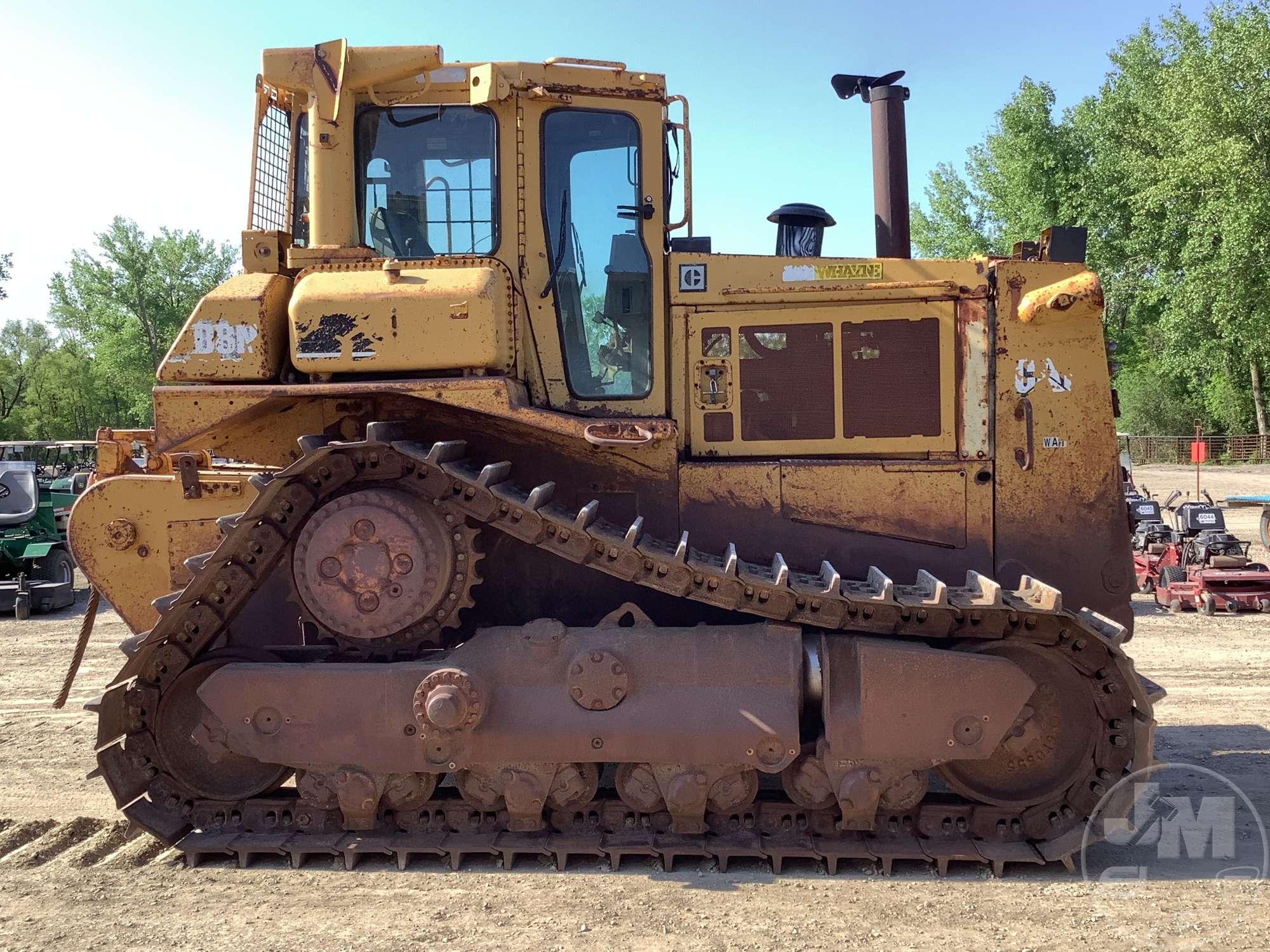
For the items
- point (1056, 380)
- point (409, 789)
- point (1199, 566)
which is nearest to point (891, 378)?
point (1056, 380)

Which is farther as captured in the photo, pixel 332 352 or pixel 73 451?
pixel 73 451

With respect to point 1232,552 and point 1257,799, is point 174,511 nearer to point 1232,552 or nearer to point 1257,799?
point 1257,799

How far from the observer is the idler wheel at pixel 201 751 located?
16.5ft

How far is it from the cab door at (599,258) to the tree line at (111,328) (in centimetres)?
5182

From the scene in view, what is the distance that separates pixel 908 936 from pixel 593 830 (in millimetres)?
1698

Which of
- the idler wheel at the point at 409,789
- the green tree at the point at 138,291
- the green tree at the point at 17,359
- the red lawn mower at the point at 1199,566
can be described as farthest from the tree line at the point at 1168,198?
the green tree at the point at 17,359

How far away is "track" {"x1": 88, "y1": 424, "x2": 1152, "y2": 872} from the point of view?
4691mm

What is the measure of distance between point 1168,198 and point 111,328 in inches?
2131

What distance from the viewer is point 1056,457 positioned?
5.38 m

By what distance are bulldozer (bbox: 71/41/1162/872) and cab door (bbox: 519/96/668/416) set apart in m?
0.02

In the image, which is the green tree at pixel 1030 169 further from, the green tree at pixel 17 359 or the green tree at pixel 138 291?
the green tree at pixel 17 359

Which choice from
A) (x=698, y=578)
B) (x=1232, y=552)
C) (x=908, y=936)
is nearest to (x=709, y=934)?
(x=908, y=936)

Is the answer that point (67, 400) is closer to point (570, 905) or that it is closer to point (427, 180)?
point (427, 180)

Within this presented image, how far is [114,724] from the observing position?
497 centimetres
